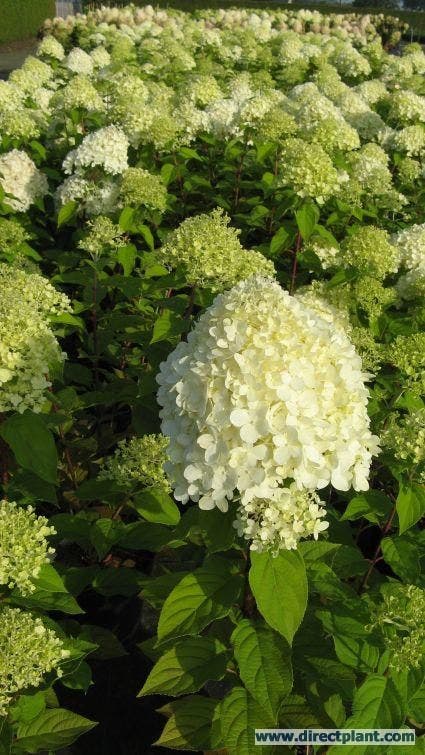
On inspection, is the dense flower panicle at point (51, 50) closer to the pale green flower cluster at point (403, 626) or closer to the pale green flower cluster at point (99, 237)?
the pale green flower cluster at point (99, 237)

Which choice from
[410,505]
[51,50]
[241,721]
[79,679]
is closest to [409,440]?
[410,505]

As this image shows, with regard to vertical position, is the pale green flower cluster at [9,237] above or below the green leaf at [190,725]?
above

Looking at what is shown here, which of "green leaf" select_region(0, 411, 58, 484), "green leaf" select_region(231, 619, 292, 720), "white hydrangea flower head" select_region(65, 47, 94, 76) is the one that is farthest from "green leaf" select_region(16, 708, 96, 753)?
"white hydrangea flower head" select_region(65, 47, 94, 76)

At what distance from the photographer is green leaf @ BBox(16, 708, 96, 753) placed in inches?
88.6

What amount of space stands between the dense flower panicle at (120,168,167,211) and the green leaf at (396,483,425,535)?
2783 millimetres

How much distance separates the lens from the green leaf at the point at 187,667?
7.48ft

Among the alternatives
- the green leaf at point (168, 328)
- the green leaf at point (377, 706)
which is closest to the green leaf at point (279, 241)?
the green leaf at point (168, 328)

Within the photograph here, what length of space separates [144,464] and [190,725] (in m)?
0.99

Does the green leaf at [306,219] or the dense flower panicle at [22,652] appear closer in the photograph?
the dense flower panicle at [22,652]

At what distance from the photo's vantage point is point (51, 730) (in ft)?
7.55

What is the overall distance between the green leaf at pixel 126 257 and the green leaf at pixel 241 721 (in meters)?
2.80

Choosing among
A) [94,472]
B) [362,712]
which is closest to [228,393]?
[362,712]

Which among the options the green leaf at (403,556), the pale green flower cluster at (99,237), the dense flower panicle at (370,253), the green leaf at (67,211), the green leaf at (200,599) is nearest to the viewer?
the green leaf at (200,599)

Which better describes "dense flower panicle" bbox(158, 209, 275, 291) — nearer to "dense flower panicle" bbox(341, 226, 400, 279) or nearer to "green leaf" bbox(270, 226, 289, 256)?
"dense flower panicle" bbox(341, 226, 400, 279)
